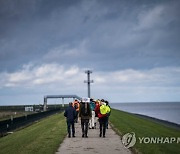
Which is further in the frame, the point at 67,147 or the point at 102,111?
the point at 102,111

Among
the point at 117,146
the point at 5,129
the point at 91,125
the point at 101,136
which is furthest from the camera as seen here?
the point at 5,129

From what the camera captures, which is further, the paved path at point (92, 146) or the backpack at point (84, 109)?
the backpack at point (84, 109)

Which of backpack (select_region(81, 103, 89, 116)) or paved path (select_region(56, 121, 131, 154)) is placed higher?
backpack (select_region(81, 103, 89, 116))

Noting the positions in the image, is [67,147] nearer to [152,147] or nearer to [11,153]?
[11,153]

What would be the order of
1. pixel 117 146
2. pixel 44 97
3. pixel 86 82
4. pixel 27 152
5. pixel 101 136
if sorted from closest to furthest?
pixel 27 152
pixel 117 146
pixel 101 136
pixel 86 82
pixel 44 97

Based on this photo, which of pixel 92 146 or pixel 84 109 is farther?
pixel 84 109

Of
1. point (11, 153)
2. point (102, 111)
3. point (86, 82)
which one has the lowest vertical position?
point (11, 153)

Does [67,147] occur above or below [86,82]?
below

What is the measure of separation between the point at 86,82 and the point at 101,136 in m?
53.3

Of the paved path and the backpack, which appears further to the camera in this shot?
the backpack

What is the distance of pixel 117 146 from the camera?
16.1m

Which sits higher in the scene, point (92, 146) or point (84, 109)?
point (84, 109)

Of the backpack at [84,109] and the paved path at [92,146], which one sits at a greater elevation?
the backpack at [84,109]

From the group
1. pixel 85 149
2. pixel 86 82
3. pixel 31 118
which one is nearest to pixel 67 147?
pixel 85 149
